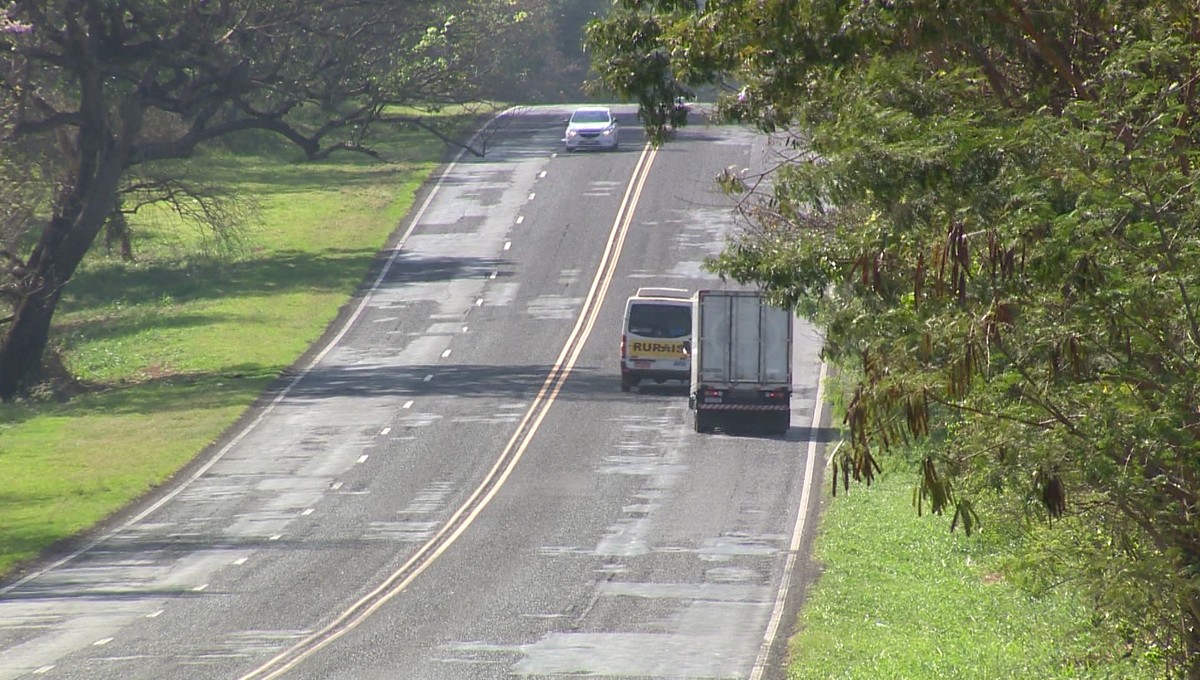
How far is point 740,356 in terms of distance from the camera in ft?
112

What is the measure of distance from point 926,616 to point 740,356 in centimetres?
1438

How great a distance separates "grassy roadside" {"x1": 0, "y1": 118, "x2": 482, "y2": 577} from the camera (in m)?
32.8

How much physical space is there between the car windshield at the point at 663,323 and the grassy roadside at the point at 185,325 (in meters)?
9.76

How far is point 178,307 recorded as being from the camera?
54094 millimetres

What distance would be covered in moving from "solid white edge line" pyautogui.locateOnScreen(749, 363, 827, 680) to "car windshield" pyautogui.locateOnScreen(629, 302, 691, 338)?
12.0ft

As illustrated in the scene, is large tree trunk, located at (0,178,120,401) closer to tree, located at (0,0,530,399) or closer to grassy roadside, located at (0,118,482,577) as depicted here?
tree, located at (0,0,530,399)

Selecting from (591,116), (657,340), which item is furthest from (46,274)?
(591,116)

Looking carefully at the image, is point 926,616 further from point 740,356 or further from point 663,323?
point 663,323

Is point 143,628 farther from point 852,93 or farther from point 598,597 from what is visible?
point 852,93

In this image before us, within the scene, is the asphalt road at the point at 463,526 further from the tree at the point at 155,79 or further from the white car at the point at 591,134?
the white car at the point at 591,134

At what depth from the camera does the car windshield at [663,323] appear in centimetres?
3875

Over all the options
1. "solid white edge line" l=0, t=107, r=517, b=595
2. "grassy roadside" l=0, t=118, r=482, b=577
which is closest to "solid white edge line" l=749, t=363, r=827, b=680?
"solid white edge line" l=0, t=107, r=517, b=595

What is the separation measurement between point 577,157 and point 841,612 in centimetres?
5308

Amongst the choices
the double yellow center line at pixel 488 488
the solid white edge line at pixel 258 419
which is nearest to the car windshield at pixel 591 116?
the solid white edge line at pixel 258 419
